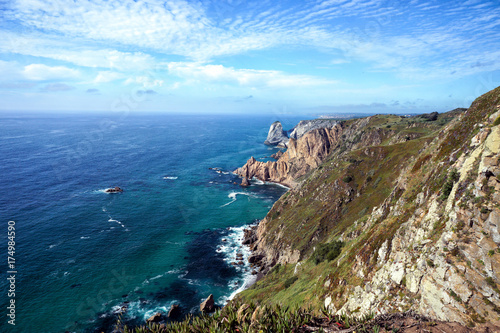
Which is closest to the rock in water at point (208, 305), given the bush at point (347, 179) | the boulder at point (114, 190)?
the bush at point (347, 179)

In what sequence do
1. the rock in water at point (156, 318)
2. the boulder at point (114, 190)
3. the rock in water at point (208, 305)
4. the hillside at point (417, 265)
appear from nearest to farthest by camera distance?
the hillside at point (417, 265) < the rock in water at point (156, 318) < the rock in water at point (208, 305) < the boulder at point (114, 190)

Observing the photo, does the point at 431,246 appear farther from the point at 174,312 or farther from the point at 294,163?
the point at 294,163

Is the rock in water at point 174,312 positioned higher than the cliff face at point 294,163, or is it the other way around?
the cliff face at point 294,163

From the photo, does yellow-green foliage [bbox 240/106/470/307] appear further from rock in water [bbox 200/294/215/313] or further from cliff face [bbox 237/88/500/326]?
rock in water [bbox 200/294/215/313]

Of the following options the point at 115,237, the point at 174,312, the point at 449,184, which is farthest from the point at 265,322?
the point at 115,237

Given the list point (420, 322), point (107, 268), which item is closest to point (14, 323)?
point (107, 268)

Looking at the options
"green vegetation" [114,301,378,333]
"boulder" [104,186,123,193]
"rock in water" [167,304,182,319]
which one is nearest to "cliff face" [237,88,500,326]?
"green vegetation" [114,301,378,333]

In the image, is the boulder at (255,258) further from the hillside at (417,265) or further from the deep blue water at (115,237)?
the hillside at (417,265)
